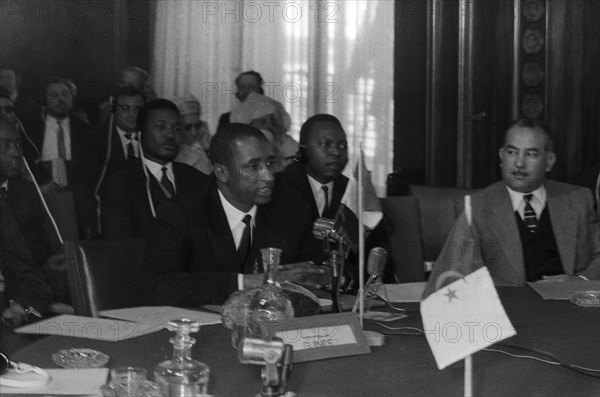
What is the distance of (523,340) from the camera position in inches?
86.8

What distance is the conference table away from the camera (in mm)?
1795

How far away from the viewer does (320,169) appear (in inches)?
164

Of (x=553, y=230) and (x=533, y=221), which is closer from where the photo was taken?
(x=553, y=230)

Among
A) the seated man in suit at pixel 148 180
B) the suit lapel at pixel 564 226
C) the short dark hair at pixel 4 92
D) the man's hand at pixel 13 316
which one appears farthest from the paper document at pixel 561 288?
the short dark hair at pixel 4 92

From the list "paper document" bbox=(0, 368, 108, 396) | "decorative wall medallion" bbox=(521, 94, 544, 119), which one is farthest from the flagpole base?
"decorative wall medallion" bbox=(521, 94, 544, 119)

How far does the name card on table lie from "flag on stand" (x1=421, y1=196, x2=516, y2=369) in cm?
48

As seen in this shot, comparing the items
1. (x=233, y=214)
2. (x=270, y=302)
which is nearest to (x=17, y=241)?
(x=233, y=214)

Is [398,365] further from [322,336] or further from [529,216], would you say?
[529,216]

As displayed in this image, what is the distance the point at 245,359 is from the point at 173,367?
16 cm

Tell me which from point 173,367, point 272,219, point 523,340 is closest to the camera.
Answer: point 173,367

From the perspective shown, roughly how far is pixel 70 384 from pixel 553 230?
2.15 metres

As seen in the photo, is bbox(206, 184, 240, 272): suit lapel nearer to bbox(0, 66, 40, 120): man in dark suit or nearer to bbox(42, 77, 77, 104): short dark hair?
bbox(0, 66, 40, 120): man in dark suit

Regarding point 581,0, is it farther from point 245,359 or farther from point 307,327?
point 245,359

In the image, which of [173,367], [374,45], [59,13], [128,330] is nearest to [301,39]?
[374,45]
